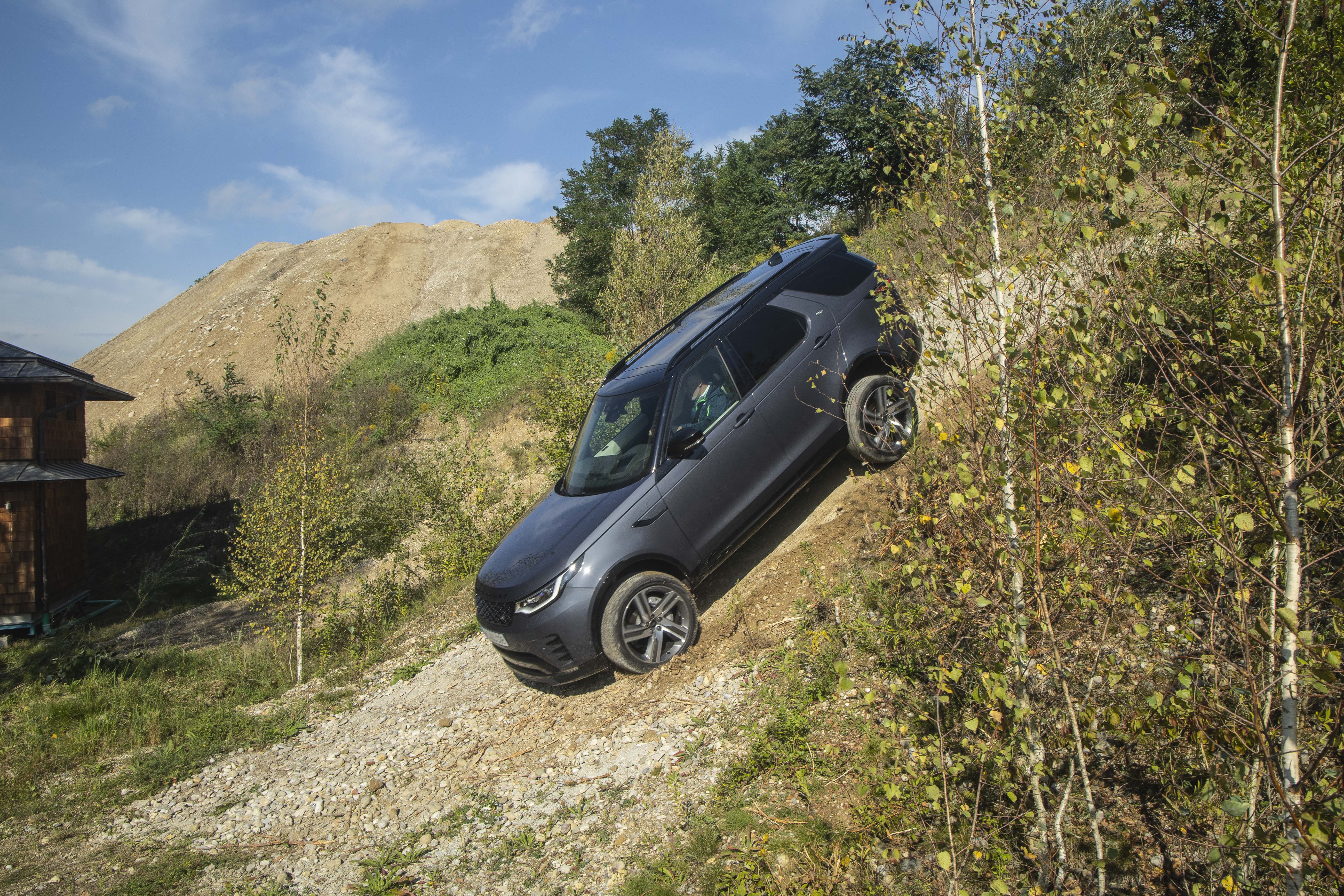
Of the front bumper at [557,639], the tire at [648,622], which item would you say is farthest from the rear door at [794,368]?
the front bumper at [557,639]

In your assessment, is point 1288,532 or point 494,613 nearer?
point 1288,532

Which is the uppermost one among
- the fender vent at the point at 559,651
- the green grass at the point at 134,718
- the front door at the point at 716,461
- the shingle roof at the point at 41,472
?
the shingle roof at the point at 41,472

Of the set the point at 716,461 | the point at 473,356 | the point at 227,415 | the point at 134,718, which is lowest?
the point at 134,718

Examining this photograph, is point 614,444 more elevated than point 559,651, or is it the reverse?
point 614,444

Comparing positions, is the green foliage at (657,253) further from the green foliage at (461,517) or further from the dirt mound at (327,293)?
the dirt mound at (327,293)

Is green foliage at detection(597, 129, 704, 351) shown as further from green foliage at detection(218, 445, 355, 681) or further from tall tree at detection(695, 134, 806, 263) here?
tall tree at detection(695, 134, 806, 263)

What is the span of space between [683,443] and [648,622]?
4.54 feet

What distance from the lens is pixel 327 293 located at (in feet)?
157

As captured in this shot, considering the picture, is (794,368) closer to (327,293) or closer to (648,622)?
(648,622)

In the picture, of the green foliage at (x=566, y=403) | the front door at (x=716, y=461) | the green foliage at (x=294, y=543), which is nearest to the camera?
the front door at (x=716, y=461)

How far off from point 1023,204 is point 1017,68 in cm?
62

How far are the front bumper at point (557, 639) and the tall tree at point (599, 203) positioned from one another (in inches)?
1142

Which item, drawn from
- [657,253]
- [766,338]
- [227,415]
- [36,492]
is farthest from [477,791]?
[227,415]

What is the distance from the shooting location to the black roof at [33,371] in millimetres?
15398
